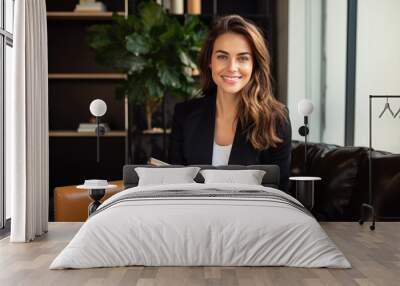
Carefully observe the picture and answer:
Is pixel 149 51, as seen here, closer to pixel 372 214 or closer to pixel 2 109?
pixel 2 109

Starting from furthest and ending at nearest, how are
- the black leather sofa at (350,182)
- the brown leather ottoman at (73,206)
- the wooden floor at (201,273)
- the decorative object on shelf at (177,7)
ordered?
the decorative object on shelf at (177,7) → the brown leather ottoman at (73,206) → the black leather sofa at (350,182) → the wooden floor at (201,273)

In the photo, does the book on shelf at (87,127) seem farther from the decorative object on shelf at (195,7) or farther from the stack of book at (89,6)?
the decorative object on shelf at (195,7)

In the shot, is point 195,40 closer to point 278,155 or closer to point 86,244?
point 278,155

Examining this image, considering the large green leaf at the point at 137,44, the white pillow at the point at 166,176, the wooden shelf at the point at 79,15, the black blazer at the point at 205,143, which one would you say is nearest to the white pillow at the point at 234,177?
the white pillow at the point at 166,176

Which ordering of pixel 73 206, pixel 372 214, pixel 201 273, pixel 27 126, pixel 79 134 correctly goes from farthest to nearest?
pixel 79 134 → pixel 73 206 → pixel 372 214 → pixel 27 126 → pixel 201 273

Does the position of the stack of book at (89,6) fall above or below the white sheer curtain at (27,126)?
above

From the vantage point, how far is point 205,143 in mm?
5770

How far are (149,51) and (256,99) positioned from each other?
2144 millimetres

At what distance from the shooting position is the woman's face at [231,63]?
18.9 ft

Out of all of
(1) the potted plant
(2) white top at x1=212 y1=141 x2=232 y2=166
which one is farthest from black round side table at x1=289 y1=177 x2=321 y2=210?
(1) the potted plant

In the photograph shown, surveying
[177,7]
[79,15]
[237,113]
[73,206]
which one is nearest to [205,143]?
[237,113]

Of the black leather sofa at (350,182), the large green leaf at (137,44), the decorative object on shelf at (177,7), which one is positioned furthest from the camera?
the decorative object on shelf at (177,7)

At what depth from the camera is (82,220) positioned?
629cm

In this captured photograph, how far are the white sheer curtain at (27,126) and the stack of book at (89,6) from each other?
9.03 feet
